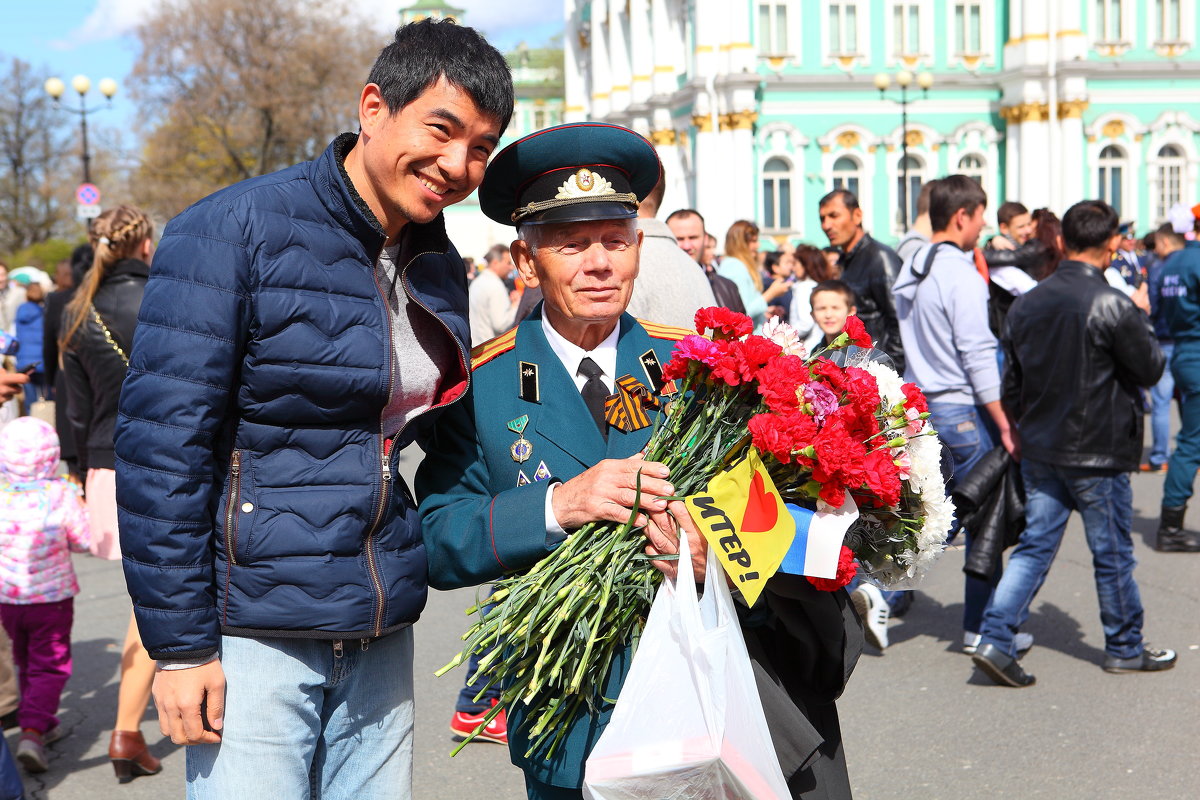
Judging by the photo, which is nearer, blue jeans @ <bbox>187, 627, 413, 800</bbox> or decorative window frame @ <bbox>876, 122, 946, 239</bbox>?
blue jeans @ <bbox>187, 627, 413, 800</bbox>

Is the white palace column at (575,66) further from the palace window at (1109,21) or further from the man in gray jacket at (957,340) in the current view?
the man in gray jacket at (957,340)

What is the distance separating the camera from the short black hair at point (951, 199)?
6547mm

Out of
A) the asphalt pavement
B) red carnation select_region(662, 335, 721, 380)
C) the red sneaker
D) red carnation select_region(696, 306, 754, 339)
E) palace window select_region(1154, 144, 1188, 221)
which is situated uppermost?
palace window select_region(1154, 144, 1188, 221)

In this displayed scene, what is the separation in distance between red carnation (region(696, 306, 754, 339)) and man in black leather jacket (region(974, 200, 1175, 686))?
3.70 m

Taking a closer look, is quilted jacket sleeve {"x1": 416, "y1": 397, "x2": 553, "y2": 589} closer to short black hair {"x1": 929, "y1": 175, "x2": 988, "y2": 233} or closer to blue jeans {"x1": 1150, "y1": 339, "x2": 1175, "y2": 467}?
short black hair {"x1": 929, "y1": 175, "x2": 988, "y2": 233}

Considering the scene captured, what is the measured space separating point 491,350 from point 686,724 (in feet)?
3.15

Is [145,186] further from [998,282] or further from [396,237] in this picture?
[396,237]

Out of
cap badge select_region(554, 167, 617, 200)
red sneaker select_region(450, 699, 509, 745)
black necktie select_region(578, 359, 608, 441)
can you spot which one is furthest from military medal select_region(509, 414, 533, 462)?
red sneaker select_region(450, 699, 509, 745)

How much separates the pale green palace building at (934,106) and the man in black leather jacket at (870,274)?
3542 centimetres

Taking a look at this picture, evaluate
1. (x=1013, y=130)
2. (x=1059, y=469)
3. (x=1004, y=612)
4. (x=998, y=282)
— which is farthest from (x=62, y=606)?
(x=1013, y=130)

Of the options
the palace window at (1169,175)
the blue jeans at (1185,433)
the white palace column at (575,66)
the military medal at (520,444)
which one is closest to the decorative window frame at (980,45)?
the palace window at (1169,175)

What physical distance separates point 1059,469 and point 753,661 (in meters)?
3.81

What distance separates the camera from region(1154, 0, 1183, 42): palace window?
42.4 metres

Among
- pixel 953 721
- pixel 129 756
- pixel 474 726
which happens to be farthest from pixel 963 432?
pixel 129 756
